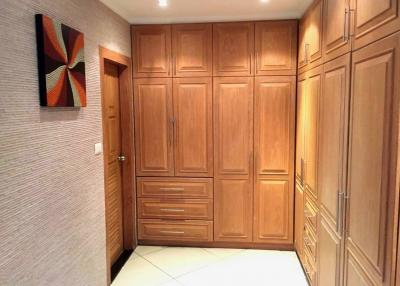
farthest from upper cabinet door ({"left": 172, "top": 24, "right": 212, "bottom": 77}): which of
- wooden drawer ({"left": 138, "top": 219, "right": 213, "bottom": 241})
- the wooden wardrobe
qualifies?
wooden drawer ({"left": 138, "top": 219, "right": 213, "bottom": 241})

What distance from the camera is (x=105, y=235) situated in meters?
2.75

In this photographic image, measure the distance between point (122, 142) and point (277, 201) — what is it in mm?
1826

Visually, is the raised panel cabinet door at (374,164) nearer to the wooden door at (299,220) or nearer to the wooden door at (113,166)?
the wooden door at (299,220)

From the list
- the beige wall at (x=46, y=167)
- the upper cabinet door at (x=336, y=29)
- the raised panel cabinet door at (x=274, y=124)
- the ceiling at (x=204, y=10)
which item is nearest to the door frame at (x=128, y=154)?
the ceiling at (x=204, y=10)

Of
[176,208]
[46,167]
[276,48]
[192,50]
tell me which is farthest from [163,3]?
[176,208]

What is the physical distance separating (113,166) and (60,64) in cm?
157

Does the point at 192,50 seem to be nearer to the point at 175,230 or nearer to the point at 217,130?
the point at 217,130

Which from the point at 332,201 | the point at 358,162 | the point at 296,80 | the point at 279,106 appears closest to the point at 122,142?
the point at 279,106

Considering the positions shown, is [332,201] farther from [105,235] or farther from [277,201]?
[105,235]

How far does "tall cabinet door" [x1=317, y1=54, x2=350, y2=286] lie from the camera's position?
6.15 ft

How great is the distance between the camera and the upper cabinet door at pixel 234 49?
3414mm

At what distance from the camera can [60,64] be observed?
6.39 ft

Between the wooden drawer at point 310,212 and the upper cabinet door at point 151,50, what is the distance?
6.34ft

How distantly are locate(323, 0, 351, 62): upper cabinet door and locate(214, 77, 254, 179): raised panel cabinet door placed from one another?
1251 mm
